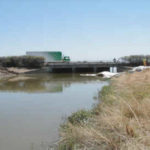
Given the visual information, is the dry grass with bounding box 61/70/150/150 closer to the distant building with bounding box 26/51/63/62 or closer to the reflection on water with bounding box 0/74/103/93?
the reflection on water with bounding box 0/74/103/93

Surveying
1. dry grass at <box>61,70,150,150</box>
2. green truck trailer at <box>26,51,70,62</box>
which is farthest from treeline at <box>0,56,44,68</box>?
dry grass at <box>61,70,150,150</box>

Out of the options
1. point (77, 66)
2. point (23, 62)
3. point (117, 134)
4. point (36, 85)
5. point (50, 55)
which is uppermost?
point (50, 55)

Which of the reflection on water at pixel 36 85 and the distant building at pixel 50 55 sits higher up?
the distant building at pixel 50 55

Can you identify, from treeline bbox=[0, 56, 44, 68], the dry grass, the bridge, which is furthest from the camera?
treeline bbox=[0, 56, 44, 68]

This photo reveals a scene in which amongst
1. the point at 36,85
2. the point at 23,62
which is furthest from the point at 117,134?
the point at 23,62

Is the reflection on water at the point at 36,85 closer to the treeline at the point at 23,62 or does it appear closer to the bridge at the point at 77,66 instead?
the bridge at the point at 77,66

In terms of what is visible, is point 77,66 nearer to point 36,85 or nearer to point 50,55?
point 50,55

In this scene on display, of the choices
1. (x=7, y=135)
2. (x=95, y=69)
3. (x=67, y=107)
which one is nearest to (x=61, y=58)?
(x=95, y=69)

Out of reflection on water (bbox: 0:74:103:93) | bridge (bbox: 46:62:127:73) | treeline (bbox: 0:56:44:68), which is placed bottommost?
reflection on water (bbox: 0:74:103:93)

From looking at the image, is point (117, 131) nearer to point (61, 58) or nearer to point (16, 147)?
point (16, 147)

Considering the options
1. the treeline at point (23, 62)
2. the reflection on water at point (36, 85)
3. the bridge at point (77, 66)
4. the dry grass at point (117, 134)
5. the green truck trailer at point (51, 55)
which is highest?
the green truck trailer at point (51, 55)

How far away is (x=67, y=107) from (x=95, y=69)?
28.1m

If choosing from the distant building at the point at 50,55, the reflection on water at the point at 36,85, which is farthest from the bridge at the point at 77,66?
the reflection on water at the point at 36,85

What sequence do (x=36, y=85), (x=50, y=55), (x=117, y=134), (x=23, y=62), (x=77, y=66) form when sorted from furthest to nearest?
(x=50, y=55) < (x=23, y=62) < (x=77, y=66) < (x=36, y=85) < (x=117, y=134)
